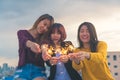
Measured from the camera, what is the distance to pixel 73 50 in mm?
5523

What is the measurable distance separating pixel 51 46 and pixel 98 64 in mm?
701

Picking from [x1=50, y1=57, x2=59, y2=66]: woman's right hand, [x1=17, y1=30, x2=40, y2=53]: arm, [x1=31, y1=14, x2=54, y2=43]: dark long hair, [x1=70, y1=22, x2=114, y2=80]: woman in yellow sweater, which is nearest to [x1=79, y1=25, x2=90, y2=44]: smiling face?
[x1=70, y1=22, x2=114, y2=80]: woman in yellow sweater

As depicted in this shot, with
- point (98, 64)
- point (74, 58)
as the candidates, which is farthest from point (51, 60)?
point (98, 64)

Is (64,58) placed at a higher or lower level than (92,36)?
lower

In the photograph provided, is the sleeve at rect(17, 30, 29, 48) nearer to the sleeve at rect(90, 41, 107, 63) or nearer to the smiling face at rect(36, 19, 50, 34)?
the smiling face at rect(36, 19, 50, 34)

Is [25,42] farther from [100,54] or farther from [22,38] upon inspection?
[100,54]

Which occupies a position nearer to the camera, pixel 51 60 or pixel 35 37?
pixel 51 60

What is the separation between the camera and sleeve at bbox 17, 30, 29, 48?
18.3 feet

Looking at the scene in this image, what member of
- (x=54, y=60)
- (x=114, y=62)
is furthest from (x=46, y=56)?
(x=114, y=62)

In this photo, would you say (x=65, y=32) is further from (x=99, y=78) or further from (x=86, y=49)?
(x=99, y=78)

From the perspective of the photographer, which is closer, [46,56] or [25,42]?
[46,56]

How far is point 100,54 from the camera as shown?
516cm

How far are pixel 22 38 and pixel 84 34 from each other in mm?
902

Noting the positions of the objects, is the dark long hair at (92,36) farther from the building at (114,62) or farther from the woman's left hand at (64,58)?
the building at (114,62)
